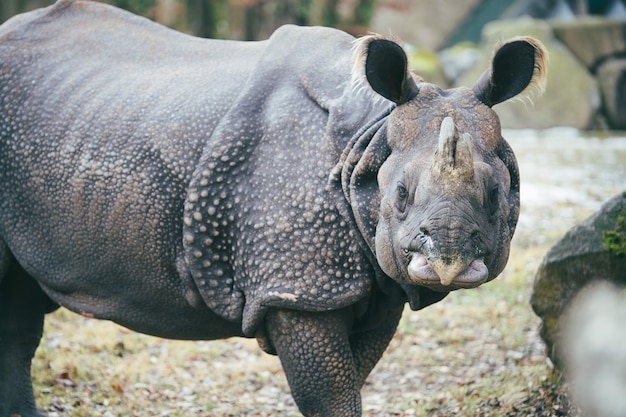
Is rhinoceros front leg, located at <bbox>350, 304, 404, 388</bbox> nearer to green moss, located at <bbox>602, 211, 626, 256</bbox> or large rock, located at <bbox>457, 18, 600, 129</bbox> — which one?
green moss, located at <bbox>602, 211, 626, 256</bbox>

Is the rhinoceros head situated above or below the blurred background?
above

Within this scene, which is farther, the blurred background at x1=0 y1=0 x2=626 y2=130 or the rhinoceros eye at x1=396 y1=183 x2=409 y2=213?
the blurred background at x1=0 y1=0 x2=626 y2=130

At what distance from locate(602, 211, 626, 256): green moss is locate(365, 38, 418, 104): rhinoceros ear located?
79.8 inches

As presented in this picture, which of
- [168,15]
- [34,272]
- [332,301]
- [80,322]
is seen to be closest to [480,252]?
[332,301]

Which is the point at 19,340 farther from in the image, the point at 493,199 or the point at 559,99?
the point at 559,99

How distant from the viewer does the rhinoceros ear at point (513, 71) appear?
4.79 meters

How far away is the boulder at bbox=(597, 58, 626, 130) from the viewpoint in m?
21.7

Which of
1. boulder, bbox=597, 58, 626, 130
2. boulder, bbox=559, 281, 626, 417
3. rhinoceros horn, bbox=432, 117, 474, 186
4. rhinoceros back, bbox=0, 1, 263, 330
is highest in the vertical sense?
rhinoceros horn, bbox=432, 117, 474, 186

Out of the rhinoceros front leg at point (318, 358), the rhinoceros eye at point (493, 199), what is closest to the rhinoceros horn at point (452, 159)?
the rhinoceros eye at point (493, 199)

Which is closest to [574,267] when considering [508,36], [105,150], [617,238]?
[617,238]

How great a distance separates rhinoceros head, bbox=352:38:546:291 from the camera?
14.0 ft

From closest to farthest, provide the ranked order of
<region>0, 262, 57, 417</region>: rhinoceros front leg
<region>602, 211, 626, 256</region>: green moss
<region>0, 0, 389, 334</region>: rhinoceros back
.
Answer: <region>0, 0, 389, 334</region>: rhinoceros back < <region>602, 211, 626, 256</region>: green moss < <region>0, 262, 57, 417</region>: rhinoceros front leg

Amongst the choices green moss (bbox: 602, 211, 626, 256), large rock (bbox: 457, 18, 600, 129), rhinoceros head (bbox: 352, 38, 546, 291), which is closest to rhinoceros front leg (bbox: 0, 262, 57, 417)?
rhinoceros head (bbox: 352, 38, 546, 291)

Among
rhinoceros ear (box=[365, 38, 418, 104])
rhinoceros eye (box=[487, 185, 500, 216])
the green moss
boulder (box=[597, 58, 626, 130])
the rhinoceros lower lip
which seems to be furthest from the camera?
boulder (box=[597, 58, 626, 130])
